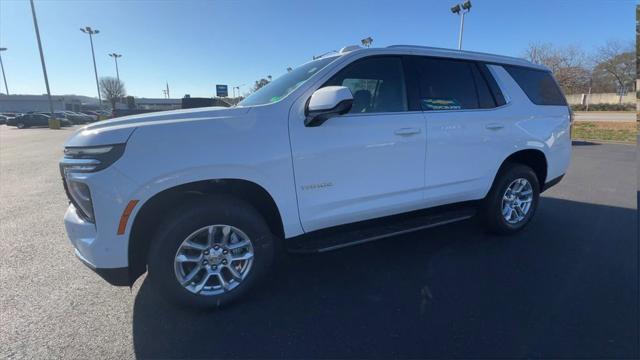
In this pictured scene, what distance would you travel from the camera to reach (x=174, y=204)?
95.9 inches

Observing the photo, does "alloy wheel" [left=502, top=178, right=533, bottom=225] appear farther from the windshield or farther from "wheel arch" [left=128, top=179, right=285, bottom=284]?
"wheel arch" [left=128, top=179, right=285, bottom=284]

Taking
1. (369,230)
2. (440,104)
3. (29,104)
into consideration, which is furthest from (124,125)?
(29,104)

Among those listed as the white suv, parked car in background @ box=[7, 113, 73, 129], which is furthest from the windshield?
parked car in background @ box=[7, 113, 73, 129]

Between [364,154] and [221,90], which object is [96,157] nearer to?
[364,154]

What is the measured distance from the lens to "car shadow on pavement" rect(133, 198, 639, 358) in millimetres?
2191

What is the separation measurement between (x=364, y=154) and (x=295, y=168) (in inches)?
24.0

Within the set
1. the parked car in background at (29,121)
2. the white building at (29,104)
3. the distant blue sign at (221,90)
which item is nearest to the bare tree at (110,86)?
the white building at (29,104)

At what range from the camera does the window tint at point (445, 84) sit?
3.22m

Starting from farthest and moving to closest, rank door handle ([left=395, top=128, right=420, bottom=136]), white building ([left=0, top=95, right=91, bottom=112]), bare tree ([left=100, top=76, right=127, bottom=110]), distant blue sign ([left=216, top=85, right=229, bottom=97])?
white building ([left=0, top=95, right=91, bottom=112])
bare tree ([left=100, top=76, right=127, bottom=110])
distant blue sign ([left=216, top=85, right=229, bottom=97])
door handle ([left=395, top=128, right=420, bottom=136])

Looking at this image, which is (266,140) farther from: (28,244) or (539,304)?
(28,244)

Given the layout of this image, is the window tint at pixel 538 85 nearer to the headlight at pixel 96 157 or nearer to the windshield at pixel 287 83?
the windshield at pixel 287 83

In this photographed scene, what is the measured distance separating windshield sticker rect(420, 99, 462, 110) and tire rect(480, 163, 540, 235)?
103 centimetres

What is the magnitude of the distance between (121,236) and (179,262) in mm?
411

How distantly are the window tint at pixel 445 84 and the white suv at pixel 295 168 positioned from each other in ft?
0.05
